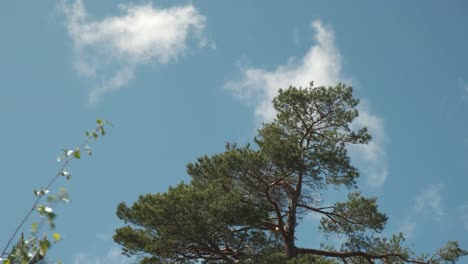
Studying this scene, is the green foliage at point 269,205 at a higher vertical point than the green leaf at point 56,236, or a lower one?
higher

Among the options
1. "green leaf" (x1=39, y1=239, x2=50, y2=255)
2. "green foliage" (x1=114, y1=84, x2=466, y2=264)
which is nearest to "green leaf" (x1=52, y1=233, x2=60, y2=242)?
"green leaf" (x1=39, y1=239, x2=50, y2=255)

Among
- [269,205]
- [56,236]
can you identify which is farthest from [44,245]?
[269,205]

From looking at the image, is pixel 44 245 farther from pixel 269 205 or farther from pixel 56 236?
pixel 269 205

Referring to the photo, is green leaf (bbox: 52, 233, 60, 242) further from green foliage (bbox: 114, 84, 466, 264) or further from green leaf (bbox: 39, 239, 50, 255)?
green foliage (bbox: 114, 84, 466, 264)

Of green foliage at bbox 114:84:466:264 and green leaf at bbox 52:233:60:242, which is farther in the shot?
green foliage at bbox 114:84:466:264

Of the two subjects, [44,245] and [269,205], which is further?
[269,205]

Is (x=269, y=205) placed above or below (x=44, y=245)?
above

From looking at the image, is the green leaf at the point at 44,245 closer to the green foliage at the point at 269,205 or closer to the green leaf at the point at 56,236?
the green leaf at the point at 56,236

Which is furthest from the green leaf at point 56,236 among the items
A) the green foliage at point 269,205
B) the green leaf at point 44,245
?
the green foliage at point 269,205

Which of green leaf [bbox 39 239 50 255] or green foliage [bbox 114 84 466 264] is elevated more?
green foliage [bbox 114 84 466 264]

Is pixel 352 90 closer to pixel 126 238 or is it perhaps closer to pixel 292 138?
pixel 292 138

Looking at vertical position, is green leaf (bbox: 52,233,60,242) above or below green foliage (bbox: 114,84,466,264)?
below

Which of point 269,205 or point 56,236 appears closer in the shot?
point 56,236

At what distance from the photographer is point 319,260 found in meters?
13.2
